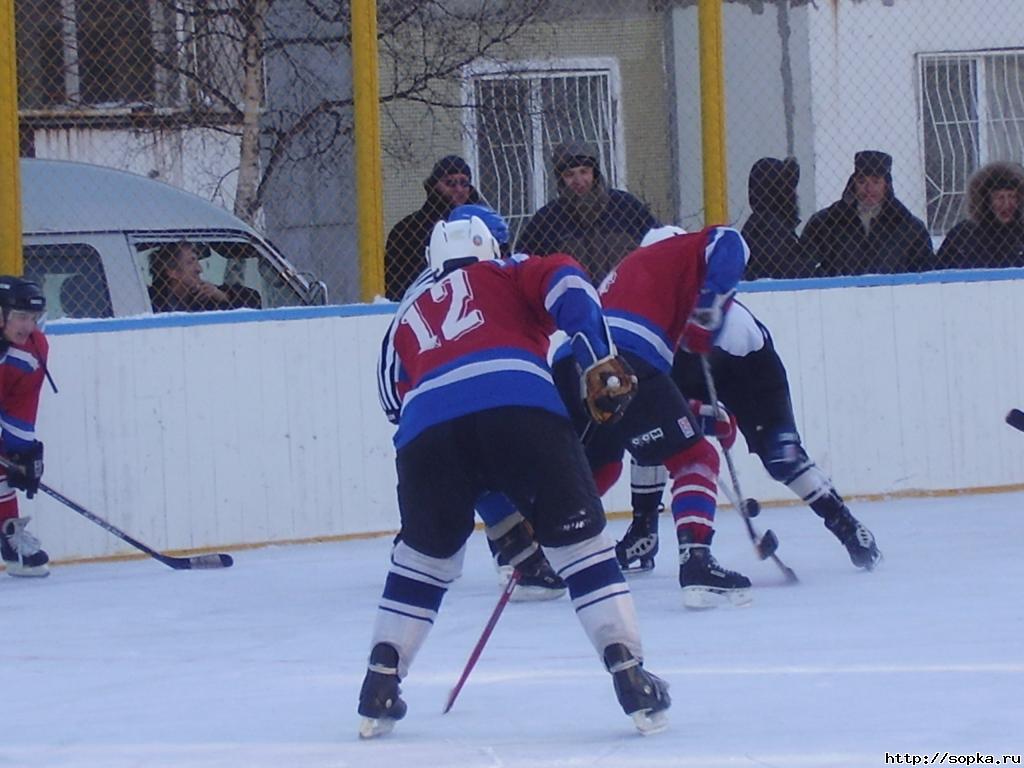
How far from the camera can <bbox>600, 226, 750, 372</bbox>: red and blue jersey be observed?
17.2 ft

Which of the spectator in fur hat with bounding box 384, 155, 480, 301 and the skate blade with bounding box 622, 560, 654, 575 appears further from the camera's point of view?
the spectator in fur hat with bounding box 384, 155, 480, 301

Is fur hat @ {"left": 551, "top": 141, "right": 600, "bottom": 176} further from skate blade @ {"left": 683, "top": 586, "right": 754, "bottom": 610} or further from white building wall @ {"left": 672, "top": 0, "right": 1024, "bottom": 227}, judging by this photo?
skate blade @ {"left": 683, "top": 586, "right": 754, "bottom": 610}

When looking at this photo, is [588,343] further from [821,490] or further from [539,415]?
[821,490]

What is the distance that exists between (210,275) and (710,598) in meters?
2.77

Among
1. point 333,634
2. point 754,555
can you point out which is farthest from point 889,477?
point 333,634

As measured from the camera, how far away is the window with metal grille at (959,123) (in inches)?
303

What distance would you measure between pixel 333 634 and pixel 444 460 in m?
1.52

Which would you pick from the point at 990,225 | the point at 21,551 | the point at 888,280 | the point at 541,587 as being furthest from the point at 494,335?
the point at 990,225

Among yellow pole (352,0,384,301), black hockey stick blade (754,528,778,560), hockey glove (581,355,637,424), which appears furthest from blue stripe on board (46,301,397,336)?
hockey glove (581,355,637,424)

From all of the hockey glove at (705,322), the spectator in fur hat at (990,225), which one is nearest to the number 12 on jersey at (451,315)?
the hockey glove at (705,322)

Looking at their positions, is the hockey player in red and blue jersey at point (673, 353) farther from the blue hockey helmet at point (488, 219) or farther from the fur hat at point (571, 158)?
the fur hat at point (571, 158)

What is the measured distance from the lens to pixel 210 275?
717cm

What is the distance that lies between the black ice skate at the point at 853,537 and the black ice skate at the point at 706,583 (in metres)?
0.56

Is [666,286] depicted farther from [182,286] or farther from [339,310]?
[182,286]
